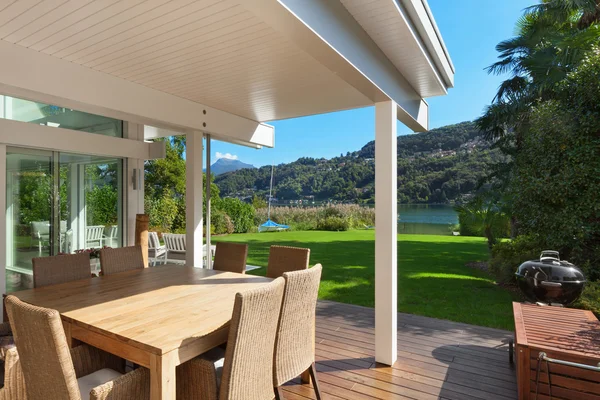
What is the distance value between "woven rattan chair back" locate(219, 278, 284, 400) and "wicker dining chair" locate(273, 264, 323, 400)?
9 cm

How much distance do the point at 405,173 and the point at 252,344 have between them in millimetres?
19208

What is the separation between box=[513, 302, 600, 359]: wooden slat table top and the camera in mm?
2131

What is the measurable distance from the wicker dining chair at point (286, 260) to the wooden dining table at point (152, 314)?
0.32 meters

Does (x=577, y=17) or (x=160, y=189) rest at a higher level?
(x=577, y=17)

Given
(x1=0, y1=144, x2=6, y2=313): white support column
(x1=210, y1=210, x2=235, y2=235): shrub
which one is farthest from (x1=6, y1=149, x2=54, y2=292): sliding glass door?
(x1=210, y1=210, x2=235, y2=235): shrub

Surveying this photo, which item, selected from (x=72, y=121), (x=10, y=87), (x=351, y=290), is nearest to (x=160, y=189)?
(x=72, y=121)

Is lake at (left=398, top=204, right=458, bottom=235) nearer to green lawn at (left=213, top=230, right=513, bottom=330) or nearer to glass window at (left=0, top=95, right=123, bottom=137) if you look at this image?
green lawn at (left=213, top=230, right=513, bottom=330)

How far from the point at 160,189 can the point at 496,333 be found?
13.0 metres

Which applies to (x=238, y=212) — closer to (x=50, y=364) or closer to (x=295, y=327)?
(x=295, y=327)

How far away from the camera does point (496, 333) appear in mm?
3783

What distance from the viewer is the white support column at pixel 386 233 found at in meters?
3.04

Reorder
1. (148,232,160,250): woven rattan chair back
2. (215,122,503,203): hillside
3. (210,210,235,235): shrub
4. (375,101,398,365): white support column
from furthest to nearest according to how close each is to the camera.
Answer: (215,122,503,203): hillside
(210,210,235,235): shrub
(148,232,160,250): woven rattan chair back
(375,101,398,365): white support column

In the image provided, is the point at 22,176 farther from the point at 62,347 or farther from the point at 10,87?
the point at 62,347

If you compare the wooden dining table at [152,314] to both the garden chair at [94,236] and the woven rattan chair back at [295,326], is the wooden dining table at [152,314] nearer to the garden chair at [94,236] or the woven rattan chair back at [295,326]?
the woven rattan chair back at [295,326]
